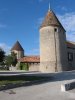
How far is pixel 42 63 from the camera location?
53844mm

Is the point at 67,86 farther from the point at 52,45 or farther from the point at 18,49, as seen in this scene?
the point at 18,49

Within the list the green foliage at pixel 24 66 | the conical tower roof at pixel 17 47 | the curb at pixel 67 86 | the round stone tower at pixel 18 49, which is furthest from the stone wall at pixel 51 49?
the curb at pixel 67 86

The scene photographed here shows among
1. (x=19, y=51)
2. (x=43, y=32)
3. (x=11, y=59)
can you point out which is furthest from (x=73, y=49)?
(x=19, y=51)

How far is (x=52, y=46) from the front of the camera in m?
52.5

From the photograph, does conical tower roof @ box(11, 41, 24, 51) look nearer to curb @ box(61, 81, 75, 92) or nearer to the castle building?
the castle building

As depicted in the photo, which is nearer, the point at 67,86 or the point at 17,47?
the point at 67,86

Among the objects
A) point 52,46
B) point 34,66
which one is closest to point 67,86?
point 52,46

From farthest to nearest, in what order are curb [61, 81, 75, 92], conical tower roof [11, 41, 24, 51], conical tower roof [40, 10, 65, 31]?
conical tower roof [11, 41, 24, 51], conical tower roof [40, 10, 65, 31], curb [61, 81, 75, 92]

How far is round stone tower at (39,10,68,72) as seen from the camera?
52406mm

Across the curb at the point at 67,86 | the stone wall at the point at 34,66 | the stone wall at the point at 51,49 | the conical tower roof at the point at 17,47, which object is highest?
the conical tower roof at the point at 17,47

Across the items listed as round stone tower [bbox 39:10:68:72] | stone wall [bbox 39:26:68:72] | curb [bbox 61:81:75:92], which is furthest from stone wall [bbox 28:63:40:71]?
curb [bbox 61:81:75:92]

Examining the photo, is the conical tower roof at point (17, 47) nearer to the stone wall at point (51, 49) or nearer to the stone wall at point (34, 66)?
the stone wall at point (34, 66)

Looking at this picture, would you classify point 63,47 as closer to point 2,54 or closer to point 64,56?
point 64,56

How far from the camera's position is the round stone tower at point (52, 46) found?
172 ft
